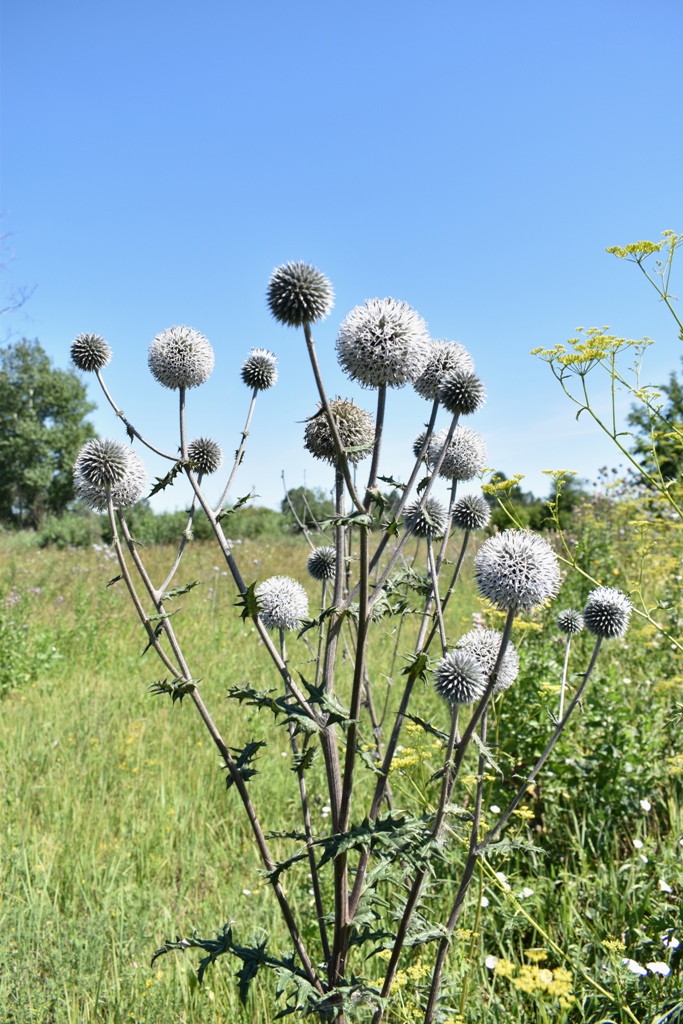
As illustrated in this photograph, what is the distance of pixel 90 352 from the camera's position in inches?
113

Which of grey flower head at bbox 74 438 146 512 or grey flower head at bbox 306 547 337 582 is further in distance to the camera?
grey flower head at bbox 306 547 337 582

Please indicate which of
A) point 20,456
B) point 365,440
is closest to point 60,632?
point 365,440

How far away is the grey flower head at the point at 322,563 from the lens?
310cm

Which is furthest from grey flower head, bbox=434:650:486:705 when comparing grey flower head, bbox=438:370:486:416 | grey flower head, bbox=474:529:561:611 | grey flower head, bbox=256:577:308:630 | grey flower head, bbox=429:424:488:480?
grey flower head, bbox=438:370:486:416

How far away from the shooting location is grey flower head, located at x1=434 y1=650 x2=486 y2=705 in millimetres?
2287

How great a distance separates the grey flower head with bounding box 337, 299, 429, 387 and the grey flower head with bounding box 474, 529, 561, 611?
0.65 metres

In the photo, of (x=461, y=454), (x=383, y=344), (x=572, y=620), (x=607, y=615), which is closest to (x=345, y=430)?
(x=383, y=344)

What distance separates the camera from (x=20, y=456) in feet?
152

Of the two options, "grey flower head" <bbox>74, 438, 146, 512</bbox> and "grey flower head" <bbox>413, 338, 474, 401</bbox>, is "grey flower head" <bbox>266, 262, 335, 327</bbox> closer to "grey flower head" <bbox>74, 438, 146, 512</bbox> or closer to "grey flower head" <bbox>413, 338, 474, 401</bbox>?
"grey flower head" <bbox>413, 338, 474, 401</bbox>

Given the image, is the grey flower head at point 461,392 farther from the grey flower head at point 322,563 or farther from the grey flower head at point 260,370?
the grey flower head at point 322,563

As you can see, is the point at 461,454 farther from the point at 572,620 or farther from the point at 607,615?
the point at 572,620

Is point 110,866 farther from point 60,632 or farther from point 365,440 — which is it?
point 60,632

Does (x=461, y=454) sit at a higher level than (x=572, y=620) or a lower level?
higher

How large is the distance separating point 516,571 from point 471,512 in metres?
0.82
